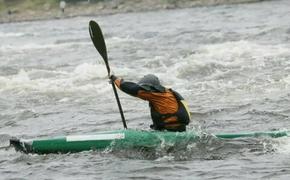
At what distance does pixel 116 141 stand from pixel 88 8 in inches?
1917

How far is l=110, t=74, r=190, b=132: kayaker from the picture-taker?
28.9 ft

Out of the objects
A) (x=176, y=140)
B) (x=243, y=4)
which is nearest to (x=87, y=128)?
(x=176, y=140)

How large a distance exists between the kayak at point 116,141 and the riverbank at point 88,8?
37402mm

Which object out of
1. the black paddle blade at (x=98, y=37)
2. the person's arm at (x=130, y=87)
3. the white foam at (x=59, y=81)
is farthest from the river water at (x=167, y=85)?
the black paddle blade at (x=98, y=37)

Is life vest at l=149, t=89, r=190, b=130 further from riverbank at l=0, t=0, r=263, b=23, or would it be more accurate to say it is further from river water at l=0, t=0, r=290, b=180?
riverbank at l=0, t=0, r=263, b=23

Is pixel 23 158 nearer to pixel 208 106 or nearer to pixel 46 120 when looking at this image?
pixel 46 120

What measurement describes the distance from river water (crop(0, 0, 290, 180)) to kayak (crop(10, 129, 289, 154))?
97mm

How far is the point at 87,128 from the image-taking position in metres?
11.3

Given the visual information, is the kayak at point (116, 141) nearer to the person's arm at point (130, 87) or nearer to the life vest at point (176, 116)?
the life vest at point (176, 116)

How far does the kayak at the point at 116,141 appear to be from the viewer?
28.9ft

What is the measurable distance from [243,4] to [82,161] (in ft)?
121

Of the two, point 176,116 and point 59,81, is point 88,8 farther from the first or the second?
point 176,116

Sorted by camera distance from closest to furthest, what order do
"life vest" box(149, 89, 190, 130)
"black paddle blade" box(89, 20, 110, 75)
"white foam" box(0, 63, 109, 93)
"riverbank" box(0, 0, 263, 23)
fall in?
"life vest" box(149, 89, 190, 130) → "black paddle blade" box(89, 20, 110, 75) → "white foam" box(0, 63, 109, 93) → "riverbank" box(0, 0, 263, 23)

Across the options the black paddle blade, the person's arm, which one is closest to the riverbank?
the black paddle blade
